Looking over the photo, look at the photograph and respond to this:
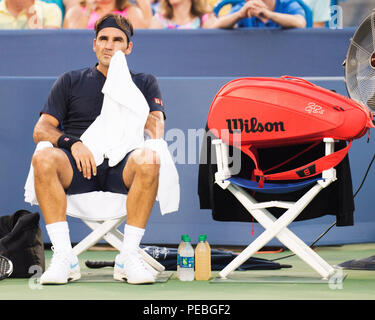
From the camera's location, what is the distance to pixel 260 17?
4852 millimetres

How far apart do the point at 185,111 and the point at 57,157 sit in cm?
157

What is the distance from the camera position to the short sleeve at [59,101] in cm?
358

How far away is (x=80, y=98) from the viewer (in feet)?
11.9

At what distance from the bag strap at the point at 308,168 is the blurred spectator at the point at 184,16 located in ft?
7.11

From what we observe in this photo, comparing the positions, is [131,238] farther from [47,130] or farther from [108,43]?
[108,43]

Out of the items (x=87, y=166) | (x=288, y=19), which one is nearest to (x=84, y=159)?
(x=87, y=166)

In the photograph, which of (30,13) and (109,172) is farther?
(30,13)

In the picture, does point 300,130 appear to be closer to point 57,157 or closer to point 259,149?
point 259,149

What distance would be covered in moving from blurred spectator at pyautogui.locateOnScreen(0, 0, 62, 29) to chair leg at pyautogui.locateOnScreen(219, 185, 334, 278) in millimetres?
2536

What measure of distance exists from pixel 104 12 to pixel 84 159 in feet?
7.44

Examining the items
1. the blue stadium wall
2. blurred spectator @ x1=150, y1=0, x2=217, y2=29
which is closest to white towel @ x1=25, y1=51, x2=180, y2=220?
the blue stadium wall

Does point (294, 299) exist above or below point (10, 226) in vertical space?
below

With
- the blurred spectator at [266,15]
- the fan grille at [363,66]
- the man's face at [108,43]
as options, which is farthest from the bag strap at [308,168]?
the blurred spectator at [266,15]

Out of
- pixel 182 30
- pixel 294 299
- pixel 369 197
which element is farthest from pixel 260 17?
pixel 294 299
